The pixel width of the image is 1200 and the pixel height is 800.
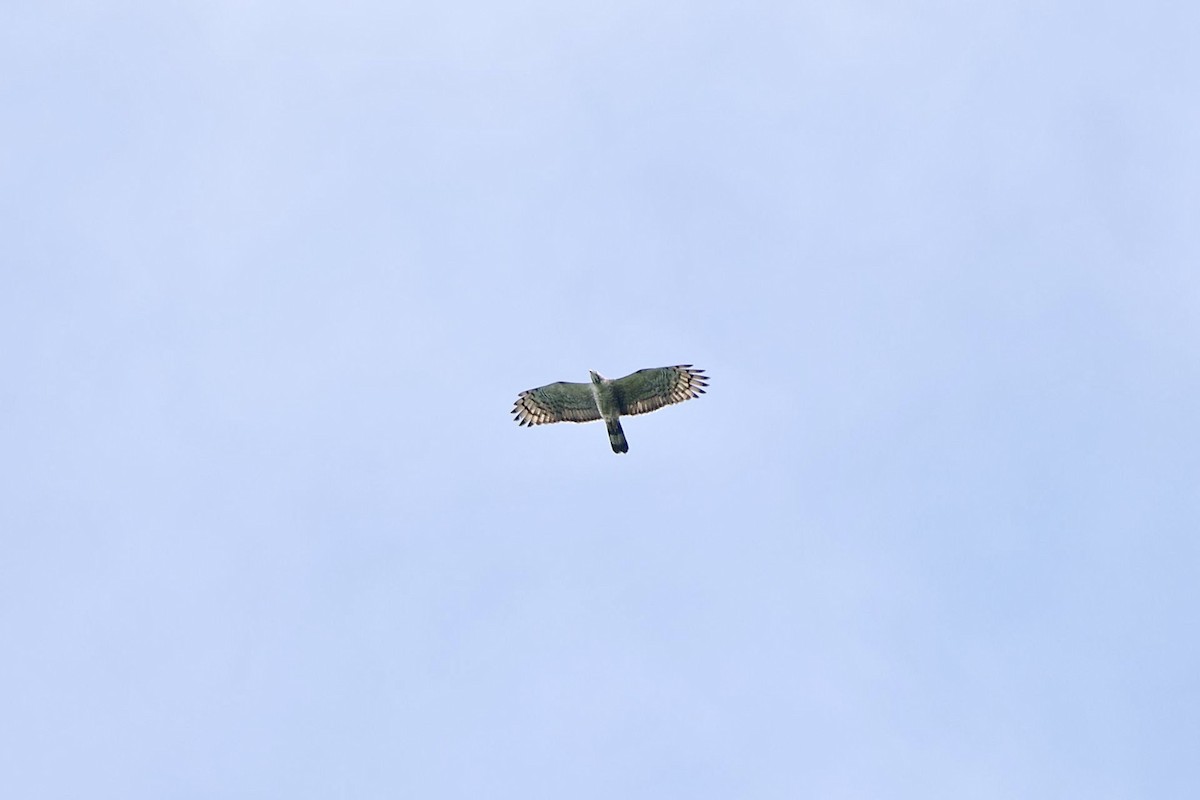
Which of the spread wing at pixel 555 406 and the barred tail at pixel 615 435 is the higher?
the spread wing at pixel 555 406

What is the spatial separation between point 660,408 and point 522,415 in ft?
10.3

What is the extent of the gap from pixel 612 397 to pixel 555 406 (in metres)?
1.79

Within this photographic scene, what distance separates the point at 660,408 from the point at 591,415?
5.24 feet

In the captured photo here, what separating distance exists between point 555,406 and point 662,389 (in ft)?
8.14

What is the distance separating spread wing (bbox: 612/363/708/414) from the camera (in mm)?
33406

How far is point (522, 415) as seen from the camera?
34.5m

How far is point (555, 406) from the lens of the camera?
112 feet

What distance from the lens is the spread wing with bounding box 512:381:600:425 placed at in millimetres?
33750

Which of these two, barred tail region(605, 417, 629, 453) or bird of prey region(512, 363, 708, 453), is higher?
bird of prey region(512, 363, 708, 453)

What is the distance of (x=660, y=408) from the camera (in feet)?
111

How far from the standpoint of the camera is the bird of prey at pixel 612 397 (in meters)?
33.0

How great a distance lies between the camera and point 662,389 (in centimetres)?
3366

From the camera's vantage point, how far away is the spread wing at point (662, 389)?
33.4 m

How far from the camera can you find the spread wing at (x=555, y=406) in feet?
111
